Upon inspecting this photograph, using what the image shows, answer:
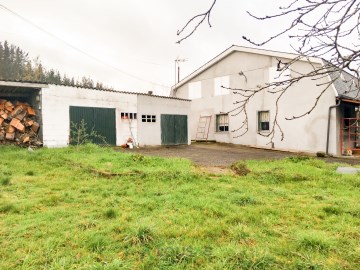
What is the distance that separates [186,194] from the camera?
219 inches

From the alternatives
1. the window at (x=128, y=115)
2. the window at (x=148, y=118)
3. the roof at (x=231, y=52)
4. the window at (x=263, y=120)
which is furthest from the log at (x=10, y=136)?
the window at (x=263, y=120)

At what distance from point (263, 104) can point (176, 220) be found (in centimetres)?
1531

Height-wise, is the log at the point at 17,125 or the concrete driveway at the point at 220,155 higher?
the log at the point at 17,125

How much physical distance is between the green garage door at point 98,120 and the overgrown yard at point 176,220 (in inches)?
278

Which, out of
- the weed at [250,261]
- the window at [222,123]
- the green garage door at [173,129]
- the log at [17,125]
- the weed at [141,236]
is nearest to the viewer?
the weed at [250,261]

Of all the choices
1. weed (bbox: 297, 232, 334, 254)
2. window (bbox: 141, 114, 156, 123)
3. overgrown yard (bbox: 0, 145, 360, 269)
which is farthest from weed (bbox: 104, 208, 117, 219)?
window (bbox: 141, 114, 156, 123)

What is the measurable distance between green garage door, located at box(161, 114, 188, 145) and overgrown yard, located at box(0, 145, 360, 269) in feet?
35.1

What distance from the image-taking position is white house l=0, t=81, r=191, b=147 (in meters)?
13.3

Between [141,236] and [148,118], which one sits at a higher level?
[148,118]

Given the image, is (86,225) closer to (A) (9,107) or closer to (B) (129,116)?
(A) (9,107)

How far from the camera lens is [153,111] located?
1792 cm

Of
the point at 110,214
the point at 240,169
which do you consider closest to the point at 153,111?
the point at 240,169

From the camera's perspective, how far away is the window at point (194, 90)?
71.1ft

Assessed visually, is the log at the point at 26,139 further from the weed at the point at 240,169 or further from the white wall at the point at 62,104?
the weed at the point at 240,169
